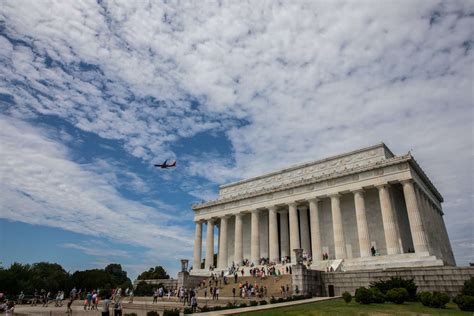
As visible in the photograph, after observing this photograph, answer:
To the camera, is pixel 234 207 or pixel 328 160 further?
pixel 234 207

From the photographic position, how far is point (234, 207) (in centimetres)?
5475

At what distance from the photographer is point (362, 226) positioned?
134 feet

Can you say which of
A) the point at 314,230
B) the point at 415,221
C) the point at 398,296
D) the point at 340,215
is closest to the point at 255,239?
the point at 314,230

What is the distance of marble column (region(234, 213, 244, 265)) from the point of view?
5141cm

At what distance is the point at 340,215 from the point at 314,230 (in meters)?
3.97

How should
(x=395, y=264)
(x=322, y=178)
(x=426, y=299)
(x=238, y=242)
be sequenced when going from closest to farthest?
(x=426, y=299), (x=395, y=264), (x=322, y=178), (x=238, y=242)

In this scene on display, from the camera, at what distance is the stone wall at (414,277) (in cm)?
2473

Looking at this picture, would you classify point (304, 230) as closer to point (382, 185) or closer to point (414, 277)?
point (382, 185)

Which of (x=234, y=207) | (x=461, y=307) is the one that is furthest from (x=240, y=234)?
(x=461, y=307)

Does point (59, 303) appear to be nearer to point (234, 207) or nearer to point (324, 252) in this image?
point (234, 207)

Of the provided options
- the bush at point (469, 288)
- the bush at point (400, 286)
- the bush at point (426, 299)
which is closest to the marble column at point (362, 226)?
the bush at point (400, 286)

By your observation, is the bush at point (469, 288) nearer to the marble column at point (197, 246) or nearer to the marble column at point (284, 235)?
the marble column at point (284, 235)

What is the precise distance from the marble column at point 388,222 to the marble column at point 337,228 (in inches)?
204

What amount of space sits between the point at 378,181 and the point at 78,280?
65.7m
